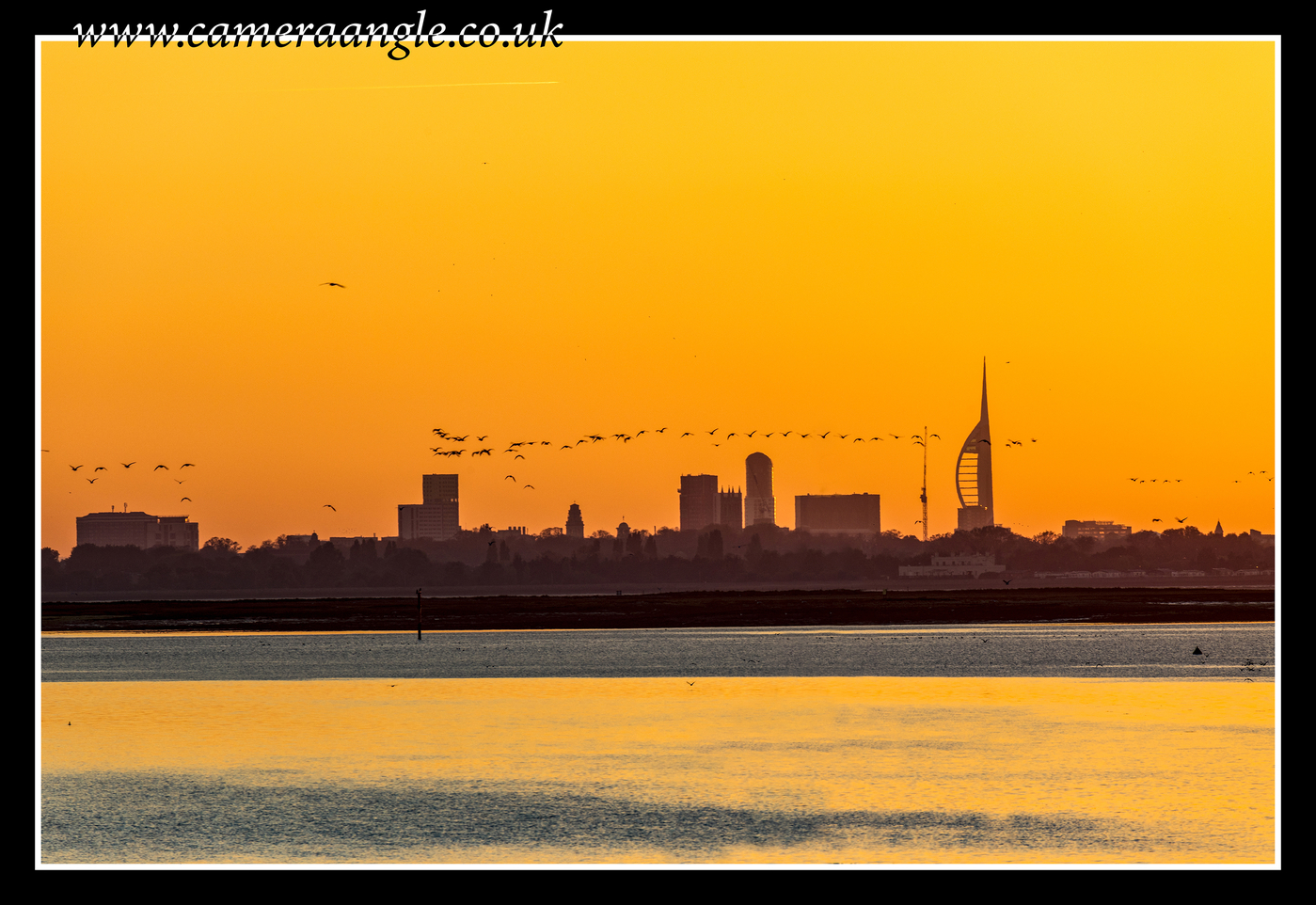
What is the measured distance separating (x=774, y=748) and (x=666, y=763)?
148 inches

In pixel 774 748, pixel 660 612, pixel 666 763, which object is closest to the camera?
pixel 666 763

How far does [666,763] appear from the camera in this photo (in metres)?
32.2

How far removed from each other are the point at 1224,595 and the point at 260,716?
138 m

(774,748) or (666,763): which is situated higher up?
(666,763)

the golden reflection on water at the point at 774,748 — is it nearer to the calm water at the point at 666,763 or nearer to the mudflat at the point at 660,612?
the calm water at the point at 666,763

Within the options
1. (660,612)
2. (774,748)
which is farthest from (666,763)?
(660,612)

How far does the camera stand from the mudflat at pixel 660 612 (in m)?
109

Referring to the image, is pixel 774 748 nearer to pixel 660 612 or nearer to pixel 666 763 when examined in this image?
pixel 666 763

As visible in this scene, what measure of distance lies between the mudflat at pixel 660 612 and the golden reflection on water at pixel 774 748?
137ft

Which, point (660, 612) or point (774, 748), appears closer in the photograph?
point (774, 748)

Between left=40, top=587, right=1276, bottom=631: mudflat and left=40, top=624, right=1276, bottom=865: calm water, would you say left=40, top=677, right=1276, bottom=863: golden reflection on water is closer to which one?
left=40, top=624, right=1276, bottom=865: calm water

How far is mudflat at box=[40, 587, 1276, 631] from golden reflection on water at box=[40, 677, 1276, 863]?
137 ft

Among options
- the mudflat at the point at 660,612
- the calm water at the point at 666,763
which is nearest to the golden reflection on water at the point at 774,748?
the calm water at the point at 666,763

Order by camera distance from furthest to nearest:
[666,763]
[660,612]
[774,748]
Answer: [660,612] < [774,748] < [666,763]
